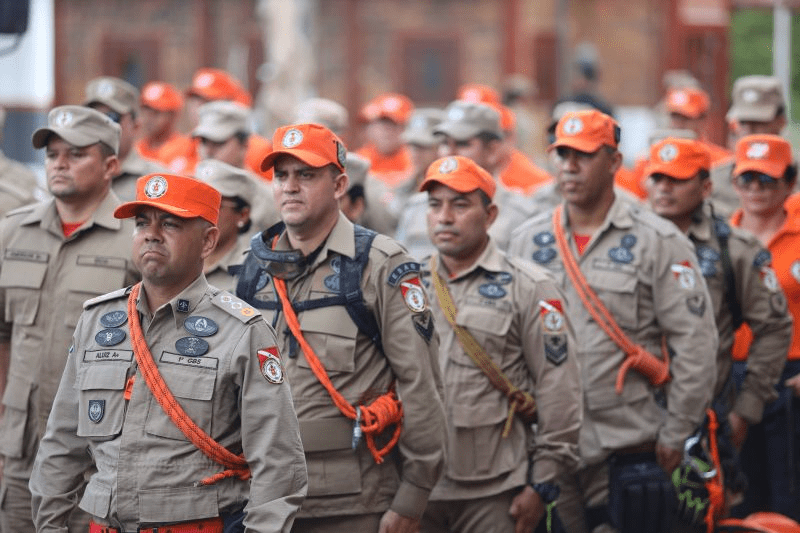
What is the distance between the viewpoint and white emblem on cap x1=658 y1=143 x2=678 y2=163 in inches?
356

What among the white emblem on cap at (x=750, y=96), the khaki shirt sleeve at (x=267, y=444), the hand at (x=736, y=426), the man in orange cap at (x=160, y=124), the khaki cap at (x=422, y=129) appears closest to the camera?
the khaki shirt sleeve at (x=267, y=444)

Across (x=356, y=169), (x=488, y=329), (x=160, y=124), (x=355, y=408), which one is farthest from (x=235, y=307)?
(x=160, y=124)

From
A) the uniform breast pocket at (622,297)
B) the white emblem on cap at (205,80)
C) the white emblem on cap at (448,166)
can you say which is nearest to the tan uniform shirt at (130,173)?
the white emblem on cap at (448,166)

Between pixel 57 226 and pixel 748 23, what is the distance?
22.5m

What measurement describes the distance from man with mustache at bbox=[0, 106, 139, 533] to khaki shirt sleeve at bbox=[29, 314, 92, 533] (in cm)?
160

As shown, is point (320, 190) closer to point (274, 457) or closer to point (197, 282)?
point (197, 282)

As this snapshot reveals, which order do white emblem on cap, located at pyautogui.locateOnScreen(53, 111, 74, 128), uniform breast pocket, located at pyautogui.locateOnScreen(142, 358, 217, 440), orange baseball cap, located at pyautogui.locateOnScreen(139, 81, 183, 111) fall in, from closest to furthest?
1. uniform breast pocket, located at pyautogui.locateOnScreen(142, 358, 217, 440)
2. white emblem on cap, located at pyautogui.locateOnScreen(53, 111, 74, 128)
3. orange baseball cap, located at pyautogui.locateOnScreen(139, 81, 183, 111)

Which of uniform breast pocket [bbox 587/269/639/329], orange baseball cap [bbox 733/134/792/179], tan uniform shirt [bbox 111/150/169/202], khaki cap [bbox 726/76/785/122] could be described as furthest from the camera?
khaki cap [bbox 726/76/785/122]

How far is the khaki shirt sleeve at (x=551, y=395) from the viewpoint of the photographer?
24.5ft

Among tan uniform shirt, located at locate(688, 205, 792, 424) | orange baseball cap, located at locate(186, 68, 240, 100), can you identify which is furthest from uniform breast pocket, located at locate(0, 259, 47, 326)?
orange baseball cap, located at locate(186, 68, 240, 100)

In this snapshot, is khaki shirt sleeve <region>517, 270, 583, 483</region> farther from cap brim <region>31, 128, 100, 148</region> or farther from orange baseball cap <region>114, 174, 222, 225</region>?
orange baseball cap <region>114, 174, 222, 225</region>

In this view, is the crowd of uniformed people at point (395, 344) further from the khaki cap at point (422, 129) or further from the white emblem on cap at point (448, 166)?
the khaki cap at point (422, 129)

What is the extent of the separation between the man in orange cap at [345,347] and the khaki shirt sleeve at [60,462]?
102 cm

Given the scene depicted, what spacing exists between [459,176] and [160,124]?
20.5 ft
